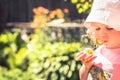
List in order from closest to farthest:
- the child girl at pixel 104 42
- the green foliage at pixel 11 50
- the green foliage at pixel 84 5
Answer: the child girl at pixel 104 42, the green foliage at pixel 84 5, the green foliage at pixel 11 50

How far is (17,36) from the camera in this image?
7773 mm

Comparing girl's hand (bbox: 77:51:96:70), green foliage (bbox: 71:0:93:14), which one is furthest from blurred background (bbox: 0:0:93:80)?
girl's hand (bbox: 77:51:96:70)

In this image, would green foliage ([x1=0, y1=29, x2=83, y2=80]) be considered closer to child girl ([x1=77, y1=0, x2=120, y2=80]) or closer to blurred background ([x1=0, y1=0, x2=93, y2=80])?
blurred background ([x1=0, y1=0, x2=93, y2=80])

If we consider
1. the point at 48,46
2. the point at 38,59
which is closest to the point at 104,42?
the point at 38,59

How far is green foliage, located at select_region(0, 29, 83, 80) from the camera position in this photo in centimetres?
551

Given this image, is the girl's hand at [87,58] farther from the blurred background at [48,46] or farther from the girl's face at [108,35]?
the blurred background at [48,46]

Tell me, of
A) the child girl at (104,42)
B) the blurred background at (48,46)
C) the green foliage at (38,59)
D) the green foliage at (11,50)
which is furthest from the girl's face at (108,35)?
the green foliage at (11,50)

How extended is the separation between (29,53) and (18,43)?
106 centimetres

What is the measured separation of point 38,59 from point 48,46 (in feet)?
1.19

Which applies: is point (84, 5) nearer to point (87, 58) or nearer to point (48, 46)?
point (48, 46)

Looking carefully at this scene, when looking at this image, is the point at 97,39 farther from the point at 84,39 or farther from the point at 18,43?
the point at 18,43

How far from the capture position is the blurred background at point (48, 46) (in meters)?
5.48

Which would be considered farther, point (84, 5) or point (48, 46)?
point (48, 46)

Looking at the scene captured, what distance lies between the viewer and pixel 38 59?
6035 mm
